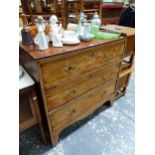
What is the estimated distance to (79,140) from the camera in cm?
141

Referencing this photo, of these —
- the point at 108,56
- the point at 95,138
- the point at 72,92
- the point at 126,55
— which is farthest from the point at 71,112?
the point at 126,55

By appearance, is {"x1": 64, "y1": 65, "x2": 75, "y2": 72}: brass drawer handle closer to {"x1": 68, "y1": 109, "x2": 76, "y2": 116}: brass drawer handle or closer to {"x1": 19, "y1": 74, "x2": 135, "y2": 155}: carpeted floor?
{"x1": 68, "y1": 109, "x2": 76, "y2": 116}: brass drawer handle

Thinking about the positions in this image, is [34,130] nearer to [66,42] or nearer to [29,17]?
[66,42]

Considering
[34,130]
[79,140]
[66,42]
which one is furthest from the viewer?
[34,130]

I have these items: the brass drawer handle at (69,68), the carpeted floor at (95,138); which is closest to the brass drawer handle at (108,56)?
the brass drawer handle at (69,68)

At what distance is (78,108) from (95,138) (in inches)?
14.4

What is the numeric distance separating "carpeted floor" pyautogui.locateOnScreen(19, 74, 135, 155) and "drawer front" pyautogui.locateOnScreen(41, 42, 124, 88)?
2.26 feet

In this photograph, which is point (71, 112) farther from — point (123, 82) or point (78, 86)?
point (123, 82)

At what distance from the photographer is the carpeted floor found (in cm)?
132
